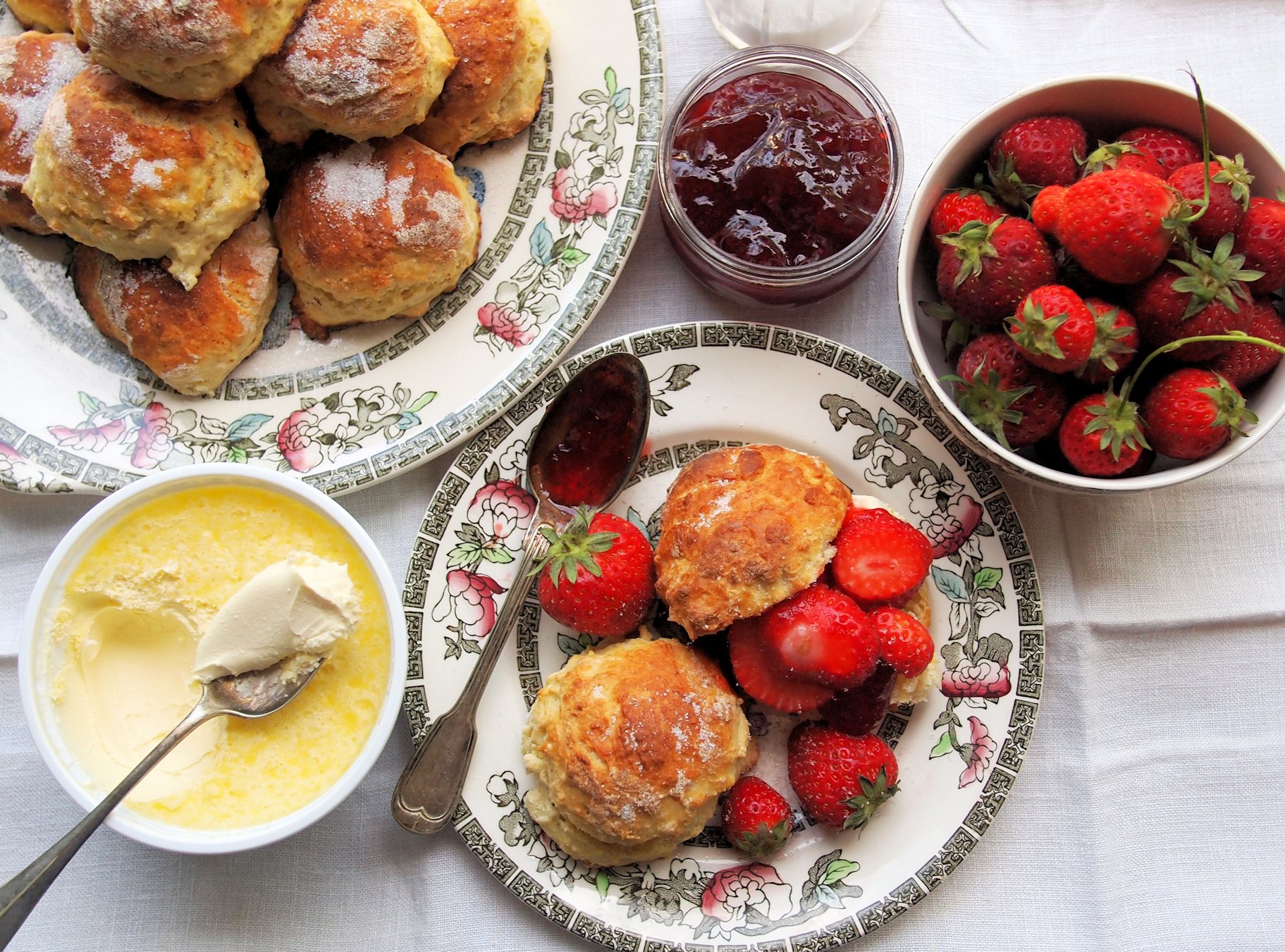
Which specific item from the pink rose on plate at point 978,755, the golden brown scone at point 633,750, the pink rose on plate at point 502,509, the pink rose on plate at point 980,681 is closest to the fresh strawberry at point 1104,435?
the pink rose on plate at point 980,681

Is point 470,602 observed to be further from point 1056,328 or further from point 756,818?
point 1056,328

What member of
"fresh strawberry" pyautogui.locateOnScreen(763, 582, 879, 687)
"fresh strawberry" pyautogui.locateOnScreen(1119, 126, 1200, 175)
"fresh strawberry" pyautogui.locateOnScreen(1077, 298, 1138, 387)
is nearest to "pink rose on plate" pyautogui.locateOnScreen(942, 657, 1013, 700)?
"fresh strawberry" pyautogui.locateOnScreen(763, 582, 879, 687)

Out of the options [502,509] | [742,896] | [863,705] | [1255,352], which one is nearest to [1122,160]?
[1255,352]

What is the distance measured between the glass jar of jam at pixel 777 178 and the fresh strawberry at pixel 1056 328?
380 millimetres

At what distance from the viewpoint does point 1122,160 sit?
1.80 m

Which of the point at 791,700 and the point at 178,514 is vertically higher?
the point at 178,514

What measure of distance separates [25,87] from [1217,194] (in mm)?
2269

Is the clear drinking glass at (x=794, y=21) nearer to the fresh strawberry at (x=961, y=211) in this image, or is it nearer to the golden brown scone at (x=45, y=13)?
the fresh strawberry at (x=961, y=211)

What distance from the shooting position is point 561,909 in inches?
78.5

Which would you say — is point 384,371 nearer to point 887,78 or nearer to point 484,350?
point 484,350

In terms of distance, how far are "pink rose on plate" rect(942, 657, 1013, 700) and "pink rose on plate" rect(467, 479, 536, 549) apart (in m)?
0.95

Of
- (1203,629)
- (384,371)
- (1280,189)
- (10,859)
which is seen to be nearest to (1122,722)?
(1203,629)

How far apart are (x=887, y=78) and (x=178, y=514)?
1.78 metres

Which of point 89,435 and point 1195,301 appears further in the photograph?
point 89,435
